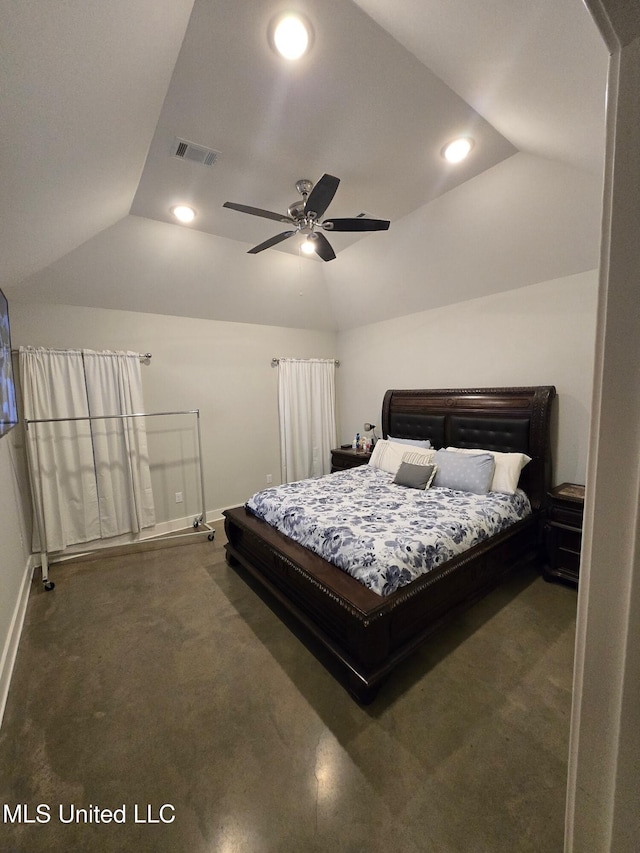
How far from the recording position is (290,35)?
1.38m

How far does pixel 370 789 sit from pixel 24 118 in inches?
115

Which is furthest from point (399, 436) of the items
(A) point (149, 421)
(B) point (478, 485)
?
(A) point (149, 421)

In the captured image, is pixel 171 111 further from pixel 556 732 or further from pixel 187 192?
pixel 556 732

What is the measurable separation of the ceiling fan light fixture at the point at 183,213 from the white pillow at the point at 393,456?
2934 millimetres

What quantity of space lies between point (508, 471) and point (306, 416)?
2775 mm

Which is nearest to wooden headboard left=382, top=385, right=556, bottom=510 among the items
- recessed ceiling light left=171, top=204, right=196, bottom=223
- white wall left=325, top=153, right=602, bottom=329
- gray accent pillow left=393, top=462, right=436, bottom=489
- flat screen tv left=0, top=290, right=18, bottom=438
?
gray accent pillow left=393, top=462, right=436, bottom=489

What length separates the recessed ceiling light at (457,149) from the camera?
2.02m

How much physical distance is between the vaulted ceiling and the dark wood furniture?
1926 millimetres

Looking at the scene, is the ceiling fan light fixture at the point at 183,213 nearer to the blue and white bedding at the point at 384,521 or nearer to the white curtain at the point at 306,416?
the white curtain at the point at 306,416

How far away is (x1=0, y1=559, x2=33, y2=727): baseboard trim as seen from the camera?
1805 millimetres

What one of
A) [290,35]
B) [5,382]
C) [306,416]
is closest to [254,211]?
[290,35]

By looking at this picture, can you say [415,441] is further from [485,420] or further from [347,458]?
[347,458]

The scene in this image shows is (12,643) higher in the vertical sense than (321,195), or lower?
lower

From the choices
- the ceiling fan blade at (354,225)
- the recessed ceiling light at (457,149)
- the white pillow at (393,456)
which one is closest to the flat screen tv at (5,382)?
the ceiling fan blade at (354,225)
